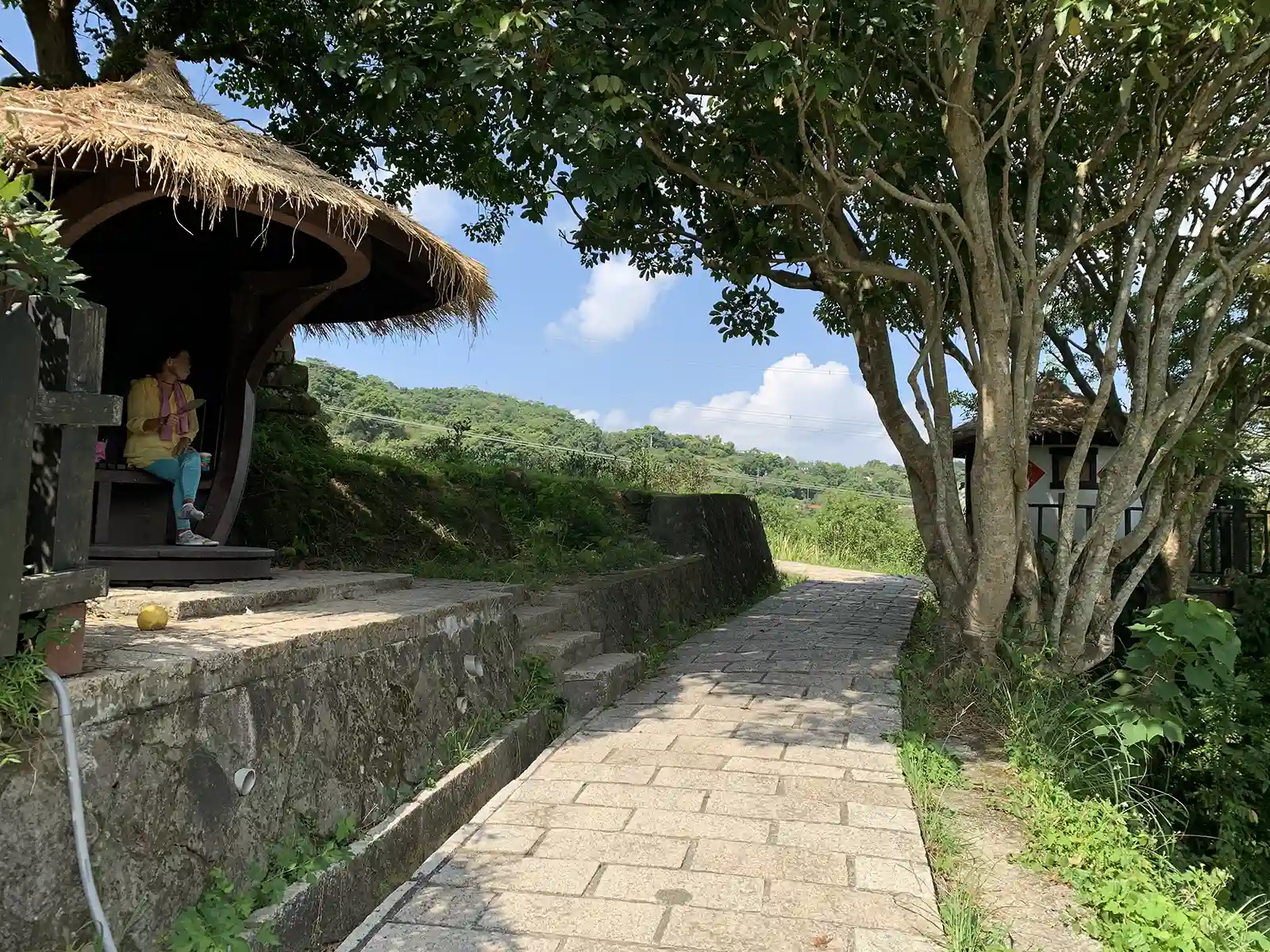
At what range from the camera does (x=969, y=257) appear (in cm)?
663

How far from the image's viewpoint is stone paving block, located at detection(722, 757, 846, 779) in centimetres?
426

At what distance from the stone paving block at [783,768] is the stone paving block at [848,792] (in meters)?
0.06

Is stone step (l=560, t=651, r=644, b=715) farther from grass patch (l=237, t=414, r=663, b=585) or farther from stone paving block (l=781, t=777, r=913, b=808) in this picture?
stone paving block (l=781, t=777, r=913, b=808)

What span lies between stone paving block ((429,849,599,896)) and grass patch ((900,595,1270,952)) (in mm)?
1258

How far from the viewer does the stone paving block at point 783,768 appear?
4258mm

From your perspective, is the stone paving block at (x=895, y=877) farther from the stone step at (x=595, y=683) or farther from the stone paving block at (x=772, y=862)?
the stone step at (x=595, y=683)

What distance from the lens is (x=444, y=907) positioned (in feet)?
9.99

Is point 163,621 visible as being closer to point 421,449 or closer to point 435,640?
point 435,640

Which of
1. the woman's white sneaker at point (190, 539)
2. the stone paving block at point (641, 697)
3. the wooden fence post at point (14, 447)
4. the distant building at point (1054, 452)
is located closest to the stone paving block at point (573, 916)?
the wooden fence post at point (14, 447)

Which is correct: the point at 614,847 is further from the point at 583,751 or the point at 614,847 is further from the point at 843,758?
the point at 843,758

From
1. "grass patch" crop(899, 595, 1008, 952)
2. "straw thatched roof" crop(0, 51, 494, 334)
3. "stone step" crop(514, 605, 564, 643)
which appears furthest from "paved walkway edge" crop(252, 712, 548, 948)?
"straw thatched roof" crop(0, 51, 494, 334)

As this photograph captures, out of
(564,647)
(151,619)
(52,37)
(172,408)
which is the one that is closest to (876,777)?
(564,647)

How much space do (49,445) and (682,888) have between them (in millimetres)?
2447

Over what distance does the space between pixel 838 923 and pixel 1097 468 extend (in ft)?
33.0
